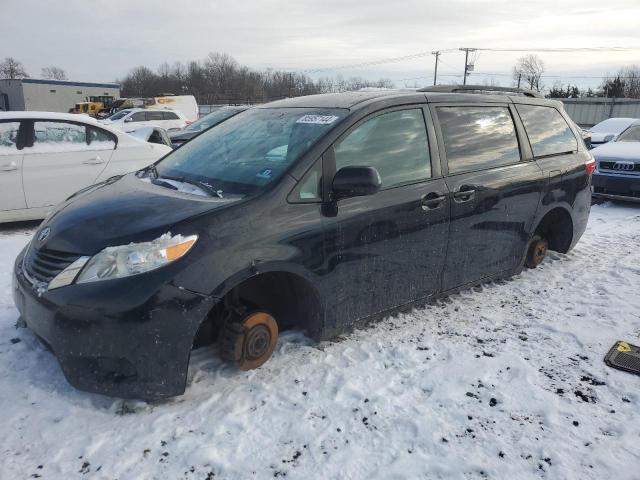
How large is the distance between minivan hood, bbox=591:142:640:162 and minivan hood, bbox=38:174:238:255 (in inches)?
328

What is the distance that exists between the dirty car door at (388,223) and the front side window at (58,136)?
195 inches

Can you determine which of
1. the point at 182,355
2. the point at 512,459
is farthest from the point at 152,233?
the point at 512,459

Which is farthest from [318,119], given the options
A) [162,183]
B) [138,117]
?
[138,117]

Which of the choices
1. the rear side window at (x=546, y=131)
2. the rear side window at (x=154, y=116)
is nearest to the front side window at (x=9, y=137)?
the rear side window at (x=546, y=131)

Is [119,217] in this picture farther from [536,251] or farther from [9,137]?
[9,137]

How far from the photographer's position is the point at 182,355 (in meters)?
2.64

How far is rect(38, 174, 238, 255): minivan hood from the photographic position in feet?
8.75

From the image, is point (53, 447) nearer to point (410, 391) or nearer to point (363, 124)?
point (410, 391)

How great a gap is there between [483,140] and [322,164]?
5.58 ft

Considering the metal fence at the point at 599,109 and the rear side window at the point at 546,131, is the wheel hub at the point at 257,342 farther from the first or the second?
the metal fence at the point at 599,109

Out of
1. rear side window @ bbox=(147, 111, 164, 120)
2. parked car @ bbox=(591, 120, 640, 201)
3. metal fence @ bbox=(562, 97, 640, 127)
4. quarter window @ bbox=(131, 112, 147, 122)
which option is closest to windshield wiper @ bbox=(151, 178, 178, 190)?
parked car @ bbox=(591, 120, 640, 201)

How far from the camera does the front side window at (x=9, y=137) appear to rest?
6277 millimetres

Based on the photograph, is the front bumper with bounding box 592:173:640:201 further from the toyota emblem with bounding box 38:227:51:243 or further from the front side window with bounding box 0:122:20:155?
the front side window with bounding box 0:122:20:155

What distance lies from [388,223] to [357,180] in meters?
0.53
